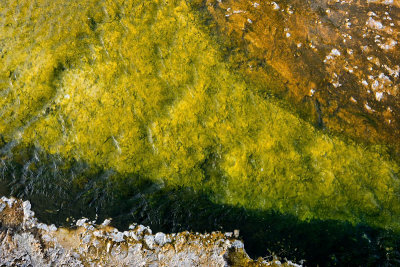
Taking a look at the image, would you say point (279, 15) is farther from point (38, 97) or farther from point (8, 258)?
point (8, 258)

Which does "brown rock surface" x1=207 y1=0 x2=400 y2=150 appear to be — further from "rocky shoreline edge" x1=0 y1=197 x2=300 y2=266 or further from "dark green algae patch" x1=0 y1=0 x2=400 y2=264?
"rocky shoreline edge" x1=0 y1=197 x2=300 y2=266

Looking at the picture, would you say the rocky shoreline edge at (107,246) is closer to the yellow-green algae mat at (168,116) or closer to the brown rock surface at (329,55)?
the yellow-green algae mat at (168,116)

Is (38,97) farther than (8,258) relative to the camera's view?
Yes

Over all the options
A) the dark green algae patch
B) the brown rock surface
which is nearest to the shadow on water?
the dark green algae patch

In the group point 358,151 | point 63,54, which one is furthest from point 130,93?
point 358,151

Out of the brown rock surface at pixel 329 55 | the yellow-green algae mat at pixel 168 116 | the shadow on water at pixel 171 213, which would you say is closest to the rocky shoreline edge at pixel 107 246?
the shadow on water at pixel 171 213

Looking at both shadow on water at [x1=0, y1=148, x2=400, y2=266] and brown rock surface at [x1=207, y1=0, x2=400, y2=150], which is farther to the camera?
brown rock surface at [x1=207, y1=0, x2=400, y2=150]
